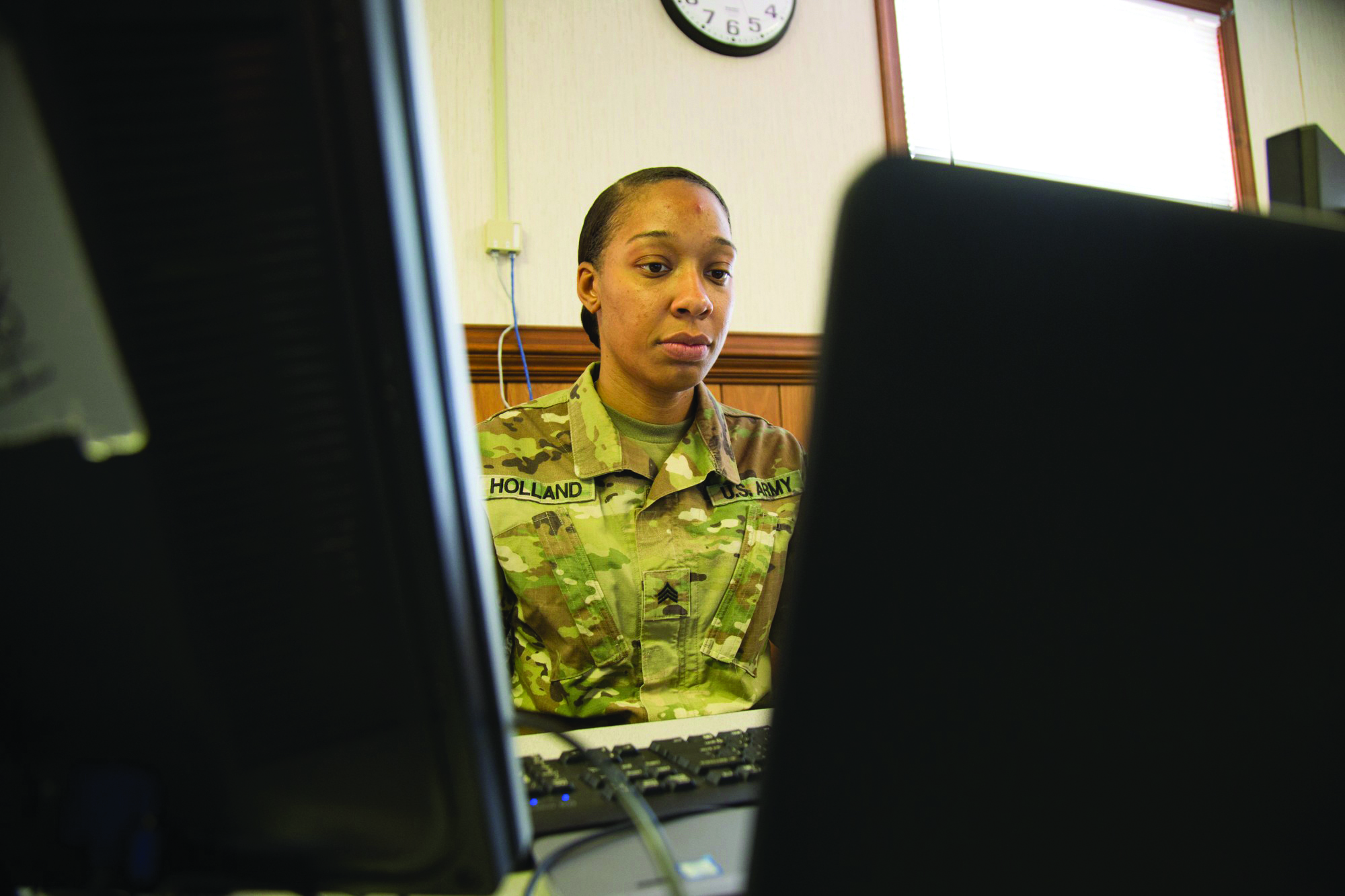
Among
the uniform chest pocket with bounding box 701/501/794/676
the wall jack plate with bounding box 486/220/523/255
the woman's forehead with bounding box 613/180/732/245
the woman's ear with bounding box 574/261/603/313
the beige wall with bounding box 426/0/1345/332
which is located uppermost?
Result: the beige wall with bounding box 426/0/1345/332

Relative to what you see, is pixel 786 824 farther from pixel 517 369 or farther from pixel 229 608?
pixel 517 369

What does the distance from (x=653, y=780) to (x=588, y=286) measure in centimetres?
105

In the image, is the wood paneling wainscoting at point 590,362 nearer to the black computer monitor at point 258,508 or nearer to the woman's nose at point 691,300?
the woman's nose at point 691,300

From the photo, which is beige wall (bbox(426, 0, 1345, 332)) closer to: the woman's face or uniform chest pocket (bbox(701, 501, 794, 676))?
the woman's face

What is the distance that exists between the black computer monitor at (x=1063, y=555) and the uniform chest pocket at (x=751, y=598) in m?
0.88

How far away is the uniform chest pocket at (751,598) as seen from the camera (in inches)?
44.3

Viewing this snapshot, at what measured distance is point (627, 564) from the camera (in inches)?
44.8

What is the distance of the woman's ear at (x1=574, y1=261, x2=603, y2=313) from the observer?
4.50 ft

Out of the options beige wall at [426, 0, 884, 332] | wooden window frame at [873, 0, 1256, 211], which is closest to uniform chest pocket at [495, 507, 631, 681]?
beige wall at [426, 0, 884, 332]

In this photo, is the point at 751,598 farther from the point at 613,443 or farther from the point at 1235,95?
the point at 1235,95

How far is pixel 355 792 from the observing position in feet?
0.87

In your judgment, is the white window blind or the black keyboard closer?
the black keyboard

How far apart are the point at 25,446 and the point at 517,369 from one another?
1381 millimetres

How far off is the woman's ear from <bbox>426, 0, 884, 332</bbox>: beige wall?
25 cm
